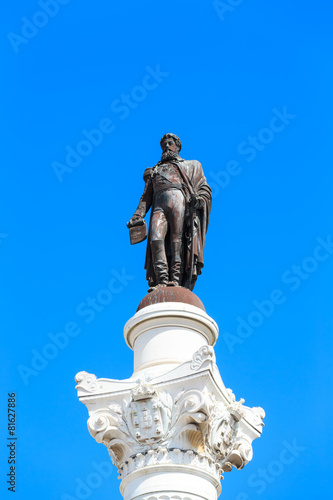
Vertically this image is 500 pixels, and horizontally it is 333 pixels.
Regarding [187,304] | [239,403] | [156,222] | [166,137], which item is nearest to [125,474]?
[239,403]

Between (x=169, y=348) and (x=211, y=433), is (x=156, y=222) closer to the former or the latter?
(x=169, y=348)

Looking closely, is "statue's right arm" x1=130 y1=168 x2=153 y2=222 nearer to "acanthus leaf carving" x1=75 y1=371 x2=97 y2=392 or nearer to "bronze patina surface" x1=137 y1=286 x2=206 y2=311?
"bronze patina surface" x1=137 y1=286 x2=206 y2=311

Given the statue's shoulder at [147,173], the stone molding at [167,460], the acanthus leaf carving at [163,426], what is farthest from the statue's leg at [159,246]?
the stone molding at [167,460]

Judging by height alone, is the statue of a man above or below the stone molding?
above

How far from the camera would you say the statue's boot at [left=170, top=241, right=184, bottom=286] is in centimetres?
1423

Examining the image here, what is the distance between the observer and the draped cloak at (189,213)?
14523mm

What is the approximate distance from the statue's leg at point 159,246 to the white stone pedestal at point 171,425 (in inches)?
75.0

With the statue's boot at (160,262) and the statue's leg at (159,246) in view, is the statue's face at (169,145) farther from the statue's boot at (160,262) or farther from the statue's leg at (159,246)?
the statue's boot at (160,262)

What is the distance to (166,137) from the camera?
→ 1586 centimetres

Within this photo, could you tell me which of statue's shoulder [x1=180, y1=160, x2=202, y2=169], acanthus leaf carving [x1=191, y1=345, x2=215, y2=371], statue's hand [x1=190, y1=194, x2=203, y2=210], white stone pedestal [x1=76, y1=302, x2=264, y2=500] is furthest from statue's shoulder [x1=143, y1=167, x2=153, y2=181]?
acanthus leaf carving [x1=191, y1=345, x2=215, y2=371]

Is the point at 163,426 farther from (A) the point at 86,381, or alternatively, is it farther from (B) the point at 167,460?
(A) the point at 86,381

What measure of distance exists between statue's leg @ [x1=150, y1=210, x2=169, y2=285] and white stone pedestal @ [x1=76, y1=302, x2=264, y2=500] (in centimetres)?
191

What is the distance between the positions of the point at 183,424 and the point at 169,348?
5.25 feet

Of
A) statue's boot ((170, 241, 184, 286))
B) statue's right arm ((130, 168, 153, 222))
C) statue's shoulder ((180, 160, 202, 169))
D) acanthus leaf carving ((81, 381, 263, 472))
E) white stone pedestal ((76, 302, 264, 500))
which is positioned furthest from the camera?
statue's shoulder ((180, 160, 202, 169))
